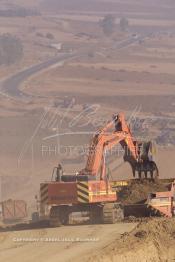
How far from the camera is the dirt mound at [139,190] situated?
3375 cm

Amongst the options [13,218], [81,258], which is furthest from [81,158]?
[81,258]

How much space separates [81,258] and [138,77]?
127 m

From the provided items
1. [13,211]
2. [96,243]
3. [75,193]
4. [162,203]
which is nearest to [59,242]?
[96,243]

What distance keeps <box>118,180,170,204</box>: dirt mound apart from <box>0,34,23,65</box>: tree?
449ft

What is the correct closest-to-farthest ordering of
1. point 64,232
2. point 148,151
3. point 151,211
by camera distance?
1. point 64,232
2. point 151,211
3. point 148,151

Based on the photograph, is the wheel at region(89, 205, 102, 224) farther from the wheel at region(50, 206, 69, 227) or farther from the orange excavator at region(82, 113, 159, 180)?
the orange excavator at region(82, 113, 159, 180)

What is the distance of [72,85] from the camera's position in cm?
13875

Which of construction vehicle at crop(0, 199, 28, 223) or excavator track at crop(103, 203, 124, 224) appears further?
construction vehicle at crop(0, 199, 28, 223)

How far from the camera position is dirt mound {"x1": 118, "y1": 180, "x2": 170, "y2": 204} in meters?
33.8

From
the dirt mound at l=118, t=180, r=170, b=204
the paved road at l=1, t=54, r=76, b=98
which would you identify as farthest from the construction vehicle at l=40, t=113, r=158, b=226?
the paved road at l=1, t=54, r=76, b=98

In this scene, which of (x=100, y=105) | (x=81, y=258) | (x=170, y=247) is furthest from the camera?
(x=100, y=105)

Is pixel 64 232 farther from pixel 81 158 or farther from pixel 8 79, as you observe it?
pixel 8 79

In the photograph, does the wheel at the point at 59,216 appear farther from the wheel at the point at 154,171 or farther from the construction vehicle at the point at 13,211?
the construction vehicle at the point at 13,211

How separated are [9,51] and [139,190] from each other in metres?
138
